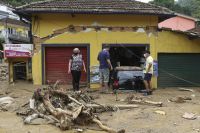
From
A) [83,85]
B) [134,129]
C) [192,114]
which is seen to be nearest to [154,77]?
[83,85]

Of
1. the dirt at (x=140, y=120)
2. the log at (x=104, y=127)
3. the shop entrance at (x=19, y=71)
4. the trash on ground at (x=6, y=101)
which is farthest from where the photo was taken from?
the shop entrance at (x=19, y=71)

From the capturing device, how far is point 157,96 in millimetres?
17125

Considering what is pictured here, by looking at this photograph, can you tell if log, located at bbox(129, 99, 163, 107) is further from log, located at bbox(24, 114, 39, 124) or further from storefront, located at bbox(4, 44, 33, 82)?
storefront, located at bbox(4, 44, 33, 82)

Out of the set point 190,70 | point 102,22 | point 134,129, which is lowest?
point 134,129

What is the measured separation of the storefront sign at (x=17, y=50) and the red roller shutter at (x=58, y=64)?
905 millimetres

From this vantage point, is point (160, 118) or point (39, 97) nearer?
point (160, 118)

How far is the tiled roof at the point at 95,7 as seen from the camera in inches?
782

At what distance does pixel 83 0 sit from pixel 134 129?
11.7 metres

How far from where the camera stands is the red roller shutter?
67.9 ft

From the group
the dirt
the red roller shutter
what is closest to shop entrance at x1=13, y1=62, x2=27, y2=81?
the red roller shutter

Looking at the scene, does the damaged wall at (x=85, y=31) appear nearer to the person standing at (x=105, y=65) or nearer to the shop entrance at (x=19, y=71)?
the shop entrance at (x=19, y=71)

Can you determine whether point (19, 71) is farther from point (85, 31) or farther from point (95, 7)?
point (95, 7)

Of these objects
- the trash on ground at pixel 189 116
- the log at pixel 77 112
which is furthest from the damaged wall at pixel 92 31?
the log at pixel 77 112

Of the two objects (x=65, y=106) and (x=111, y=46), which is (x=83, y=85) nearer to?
(x=111, y=46)
